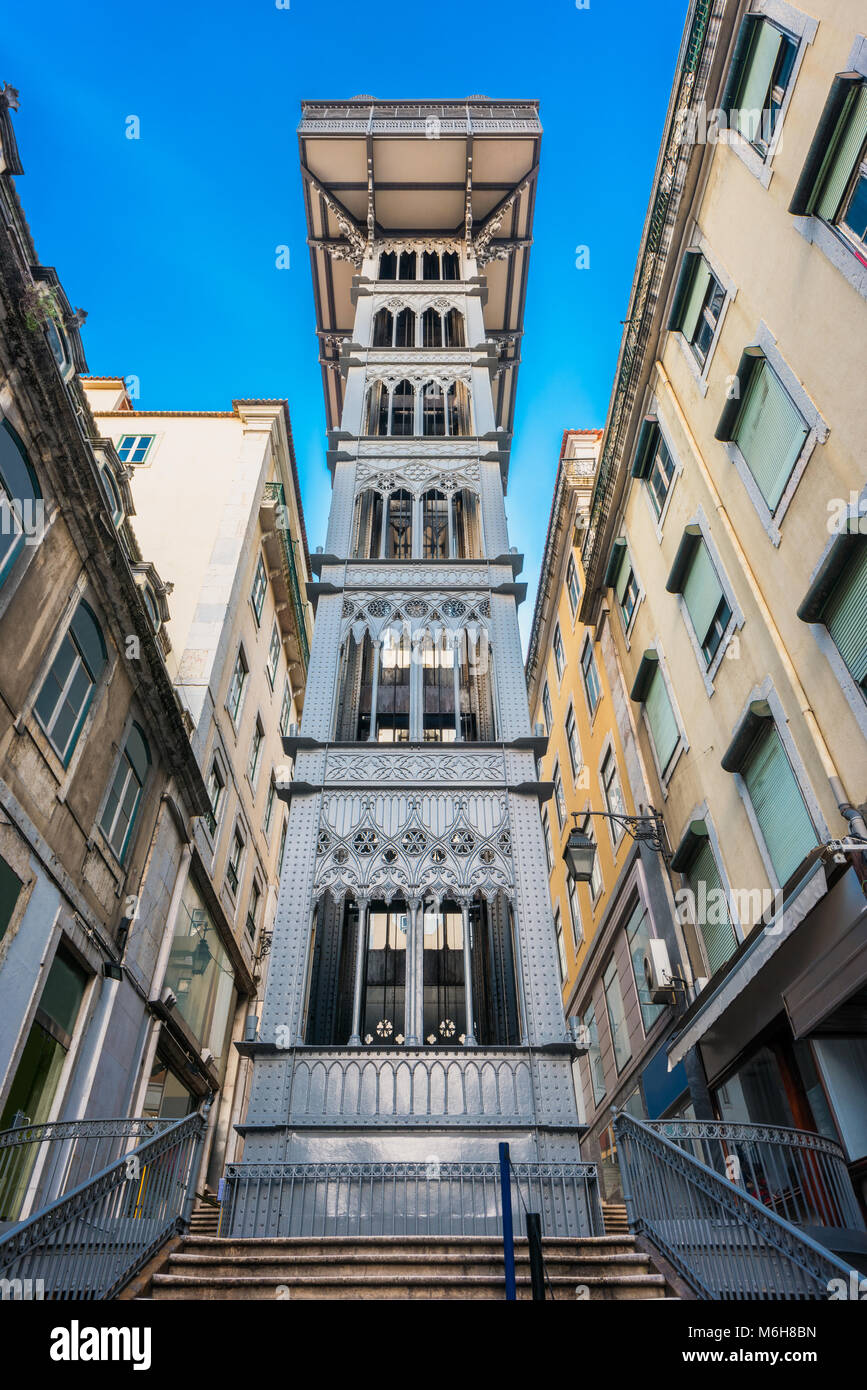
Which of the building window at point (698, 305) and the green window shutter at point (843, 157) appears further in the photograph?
the building window at point (698, 305)

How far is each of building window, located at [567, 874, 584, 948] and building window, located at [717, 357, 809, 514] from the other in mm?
16517

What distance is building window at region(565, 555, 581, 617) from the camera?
3050cm

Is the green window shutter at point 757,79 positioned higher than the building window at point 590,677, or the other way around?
the building window at point 590,677

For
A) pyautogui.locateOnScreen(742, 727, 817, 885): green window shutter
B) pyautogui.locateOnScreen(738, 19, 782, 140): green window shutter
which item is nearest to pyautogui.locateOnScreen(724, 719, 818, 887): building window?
pyautogui.locateOnScreen(742, 727, 817, 885): green window shutter

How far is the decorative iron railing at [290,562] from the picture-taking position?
29500mm

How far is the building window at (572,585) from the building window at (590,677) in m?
2.42

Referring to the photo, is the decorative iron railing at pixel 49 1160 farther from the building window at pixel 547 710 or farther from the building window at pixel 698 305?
the building window at pixel 547 710

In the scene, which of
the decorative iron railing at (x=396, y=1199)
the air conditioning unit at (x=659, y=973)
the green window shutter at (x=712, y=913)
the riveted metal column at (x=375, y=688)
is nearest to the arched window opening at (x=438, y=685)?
the riveted metal column at (x=375, y=688)

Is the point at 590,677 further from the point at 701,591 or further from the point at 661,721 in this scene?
the point at 701,591

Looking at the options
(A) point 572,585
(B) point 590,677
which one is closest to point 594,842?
(B) point 590,677

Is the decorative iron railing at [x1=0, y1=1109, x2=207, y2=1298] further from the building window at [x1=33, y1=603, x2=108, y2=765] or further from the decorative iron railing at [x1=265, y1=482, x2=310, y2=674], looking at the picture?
the decorative iron railing at [x1=265, y1=482, x2=310, y2=674]
